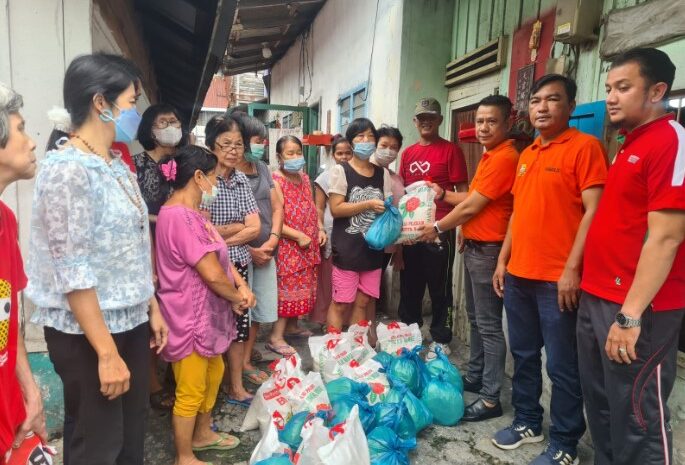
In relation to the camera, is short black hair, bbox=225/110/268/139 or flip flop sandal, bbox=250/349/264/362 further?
flip flop sandal, bbox=250/349/264/362

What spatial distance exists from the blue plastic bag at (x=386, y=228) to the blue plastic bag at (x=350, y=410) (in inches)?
44.0

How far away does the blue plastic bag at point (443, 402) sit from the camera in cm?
275

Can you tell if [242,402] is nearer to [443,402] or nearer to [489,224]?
[443,402]

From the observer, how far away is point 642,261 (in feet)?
5.42

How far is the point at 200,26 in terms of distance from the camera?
4559 mm

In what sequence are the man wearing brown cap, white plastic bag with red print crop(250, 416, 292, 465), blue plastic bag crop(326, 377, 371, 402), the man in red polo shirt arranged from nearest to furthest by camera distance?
the man in red polo shirt, white plastic bag with red print crop(250, 416, 292, 465), blue plastic bag crop(326, 377, 371, 402), the man wearing brown cap

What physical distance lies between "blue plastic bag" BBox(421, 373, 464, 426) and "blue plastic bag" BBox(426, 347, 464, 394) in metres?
0.07

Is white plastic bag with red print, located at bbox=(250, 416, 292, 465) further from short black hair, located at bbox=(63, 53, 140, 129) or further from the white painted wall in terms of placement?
the white painted wall

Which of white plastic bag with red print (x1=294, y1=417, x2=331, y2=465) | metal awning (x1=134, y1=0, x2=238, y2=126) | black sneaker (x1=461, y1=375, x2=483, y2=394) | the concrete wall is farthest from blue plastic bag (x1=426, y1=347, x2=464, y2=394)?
metal awning (x1=134, y1=0, x2=238, y2=126)

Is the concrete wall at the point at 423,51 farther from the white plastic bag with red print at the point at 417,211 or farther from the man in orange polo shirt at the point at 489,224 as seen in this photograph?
the man in orange polo shirt at the point at 489,224

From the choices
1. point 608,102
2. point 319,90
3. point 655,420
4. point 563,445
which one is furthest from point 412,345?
point 319,90

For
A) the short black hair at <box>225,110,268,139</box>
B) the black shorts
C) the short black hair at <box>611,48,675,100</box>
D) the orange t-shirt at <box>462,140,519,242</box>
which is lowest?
the black shorts

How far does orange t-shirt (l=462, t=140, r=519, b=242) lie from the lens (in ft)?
8.79

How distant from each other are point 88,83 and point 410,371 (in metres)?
2.34
